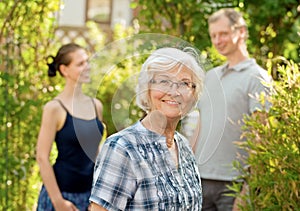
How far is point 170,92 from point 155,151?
20 centimetres

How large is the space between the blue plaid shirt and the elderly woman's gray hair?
0.11m

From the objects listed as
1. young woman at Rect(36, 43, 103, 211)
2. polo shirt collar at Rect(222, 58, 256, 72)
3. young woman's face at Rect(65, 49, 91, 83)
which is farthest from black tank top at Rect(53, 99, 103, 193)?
polo shirt collar at Rect(222, 58, 256, 72)

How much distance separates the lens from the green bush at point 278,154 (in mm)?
3863

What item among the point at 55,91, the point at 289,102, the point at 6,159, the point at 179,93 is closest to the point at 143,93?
the point at 179,93

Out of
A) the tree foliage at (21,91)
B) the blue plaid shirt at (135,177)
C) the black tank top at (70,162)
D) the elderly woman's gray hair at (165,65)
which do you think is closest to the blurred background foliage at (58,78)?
the tree foliage at (21,91)

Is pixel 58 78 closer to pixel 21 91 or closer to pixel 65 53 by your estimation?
pixel 21 91

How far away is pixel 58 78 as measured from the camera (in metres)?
6.32

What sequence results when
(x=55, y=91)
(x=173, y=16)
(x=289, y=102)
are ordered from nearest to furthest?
(x=289, y=102)
(x=55, y=91)
(x=173, y=16)

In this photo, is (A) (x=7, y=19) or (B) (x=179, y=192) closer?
(B) (x=179, y=192)

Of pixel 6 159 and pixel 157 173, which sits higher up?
pixel 157 173

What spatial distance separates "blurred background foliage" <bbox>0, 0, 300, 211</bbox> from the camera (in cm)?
396

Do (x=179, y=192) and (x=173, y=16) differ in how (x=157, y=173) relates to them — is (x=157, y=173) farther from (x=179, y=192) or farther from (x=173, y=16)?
(x=173, y=16)

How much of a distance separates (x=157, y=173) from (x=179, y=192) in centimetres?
10

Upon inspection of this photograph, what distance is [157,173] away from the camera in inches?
113
